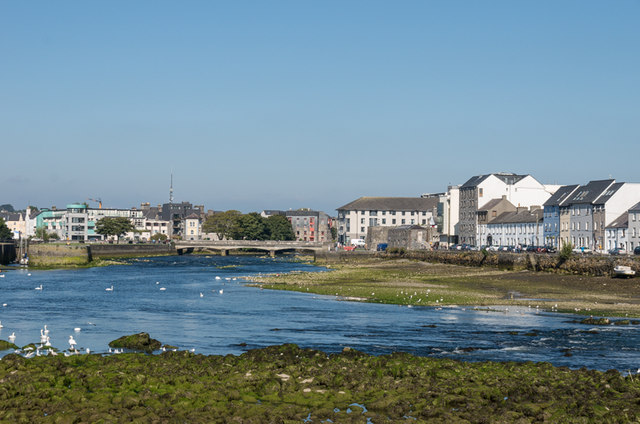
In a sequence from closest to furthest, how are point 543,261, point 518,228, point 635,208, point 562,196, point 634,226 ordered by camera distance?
point 543,261 < point 635,208 < point 634,226 < point 562,196 < point 518,228

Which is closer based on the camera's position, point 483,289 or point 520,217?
point 483,289

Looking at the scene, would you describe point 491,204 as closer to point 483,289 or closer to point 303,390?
point 483,289

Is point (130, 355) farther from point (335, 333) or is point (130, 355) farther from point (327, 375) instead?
point (335, 333)

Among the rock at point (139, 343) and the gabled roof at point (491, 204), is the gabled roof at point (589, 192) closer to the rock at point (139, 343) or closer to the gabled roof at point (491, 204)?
the gabled roof at point (491, 204)

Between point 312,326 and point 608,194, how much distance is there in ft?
281

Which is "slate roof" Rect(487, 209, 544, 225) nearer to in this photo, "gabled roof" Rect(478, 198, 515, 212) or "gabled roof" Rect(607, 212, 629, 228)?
"gabled roof" Rect(478, 198, 515, 212)

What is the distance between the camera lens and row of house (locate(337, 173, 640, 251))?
115 metres

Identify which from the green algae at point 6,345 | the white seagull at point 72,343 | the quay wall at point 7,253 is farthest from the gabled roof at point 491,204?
the green algae at point 6,345

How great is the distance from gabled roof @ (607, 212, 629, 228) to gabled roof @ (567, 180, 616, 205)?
6285 millimetres

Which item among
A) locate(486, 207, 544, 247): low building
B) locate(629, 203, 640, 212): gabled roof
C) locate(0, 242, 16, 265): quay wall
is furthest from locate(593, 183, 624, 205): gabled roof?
locate(0, 242, 16, 265): quay wall

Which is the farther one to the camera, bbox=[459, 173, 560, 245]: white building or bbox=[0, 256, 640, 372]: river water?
bbox=[459, 173, 560, 245]: white building

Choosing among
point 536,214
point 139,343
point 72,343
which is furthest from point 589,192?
point 72,343

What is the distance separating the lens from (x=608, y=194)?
4596 inches

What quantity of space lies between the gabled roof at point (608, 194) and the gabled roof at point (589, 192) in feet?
3.24
